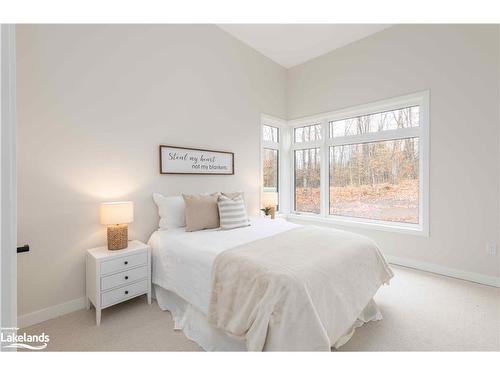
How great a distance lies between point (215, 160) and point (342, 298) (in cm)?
233

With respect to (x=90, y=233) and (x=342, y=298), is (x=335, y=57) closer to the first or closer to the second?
(x=342, y=298)

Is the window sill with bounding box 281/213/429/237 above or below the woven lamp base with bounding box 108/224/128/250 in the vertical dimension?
below

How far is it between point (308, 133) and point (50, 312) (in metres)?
4.10

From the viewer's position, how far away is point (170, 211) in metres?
2.55

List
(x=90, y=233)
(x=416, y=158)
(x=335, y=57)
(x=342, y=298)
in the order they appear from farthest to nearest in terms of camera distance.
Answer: (x=335, y=57) → (x=416, y=158) → (x=90, y=233) → (x=342, y=298)

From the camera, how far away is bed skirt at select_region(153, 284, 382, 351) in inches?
61.1

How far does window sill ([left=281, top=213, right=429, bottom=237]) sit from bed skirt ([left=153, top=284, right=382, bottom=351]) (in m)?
1.58

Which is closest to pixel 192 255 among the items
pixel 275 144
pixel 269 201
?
pixel 269 201

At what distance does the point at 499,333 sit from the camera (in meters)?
1.73

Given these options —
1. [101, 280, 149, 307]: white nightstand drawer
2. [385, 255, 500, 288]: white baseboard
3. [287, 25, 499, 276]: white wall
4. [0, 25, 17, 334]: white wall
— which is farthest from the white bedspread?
[287, 25, 499, 276]: white wall

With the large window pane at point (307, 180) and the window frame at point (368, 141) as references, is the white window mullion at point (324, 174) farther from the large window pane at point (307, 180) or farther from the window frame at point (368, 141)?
the large window pane at point (307, 180)

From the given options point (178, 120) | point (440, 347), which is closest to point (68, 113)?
point (178, 120)

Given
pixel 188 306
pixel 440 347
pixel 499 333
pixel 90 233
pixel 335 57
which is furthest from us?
pixel 335 57

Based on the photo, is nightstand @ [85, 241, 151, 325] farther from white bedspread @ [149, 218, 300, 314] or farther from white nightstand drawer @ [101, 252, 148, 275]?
white bedspread @ [149, 218, 300, 314]
